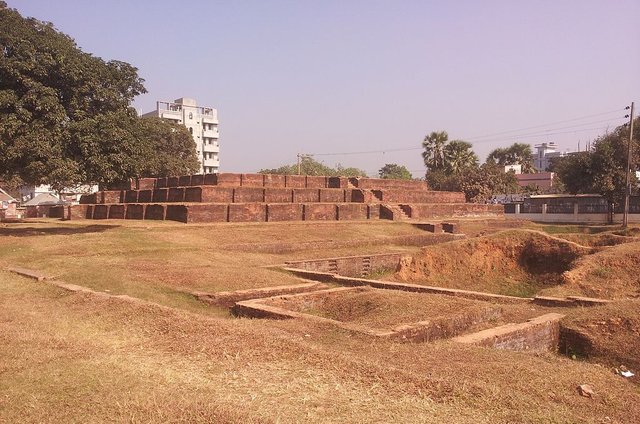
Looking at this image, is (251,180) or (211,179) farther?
(251,180)

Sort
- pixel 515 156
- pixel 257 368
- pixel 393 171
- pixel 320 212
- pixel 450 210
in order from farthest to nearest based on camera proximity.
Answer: pixel 393 171 → pixel 515 156 → pixel 450 210 → pixel 320 212 → pixel 257 368

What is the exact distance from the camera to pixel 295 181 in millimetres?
24625

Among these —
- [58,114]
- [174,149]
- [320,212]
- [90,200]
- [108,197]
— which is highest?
[174,149]

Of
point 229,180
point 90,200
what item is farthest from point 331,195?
point 90,200

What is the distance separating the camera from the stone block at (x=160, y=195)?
22.0 m

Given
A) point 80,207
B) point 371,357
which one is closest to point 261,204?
point 80,207

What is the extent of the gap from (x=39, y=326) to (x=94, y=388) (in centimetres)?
231

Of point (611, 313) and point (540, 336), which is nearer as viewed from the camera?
point (540, 336)

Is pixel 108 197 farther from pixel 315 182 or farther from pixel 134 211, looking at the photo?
pixel 315 182

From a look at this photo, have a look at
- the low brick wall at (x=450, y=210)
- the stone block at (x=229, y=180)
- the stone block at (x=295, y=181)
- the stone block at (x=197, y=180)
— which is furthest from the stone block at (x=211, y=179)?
the low brick wall at (x=450, y=210)

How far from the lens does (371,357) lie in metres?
4.46

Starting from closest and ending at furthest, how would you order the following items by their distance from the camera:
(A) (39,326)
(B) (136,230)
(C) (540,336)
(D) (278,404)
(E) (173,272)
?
(D) (278,404)
(A) (39,326)
(C) (540,336)
(E) (173,272)
(B) (136,230)

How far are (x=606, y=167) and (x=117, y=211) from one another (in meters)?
25.5

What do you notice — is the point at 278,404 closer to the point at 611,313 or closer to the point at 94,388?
the point at 94,388
